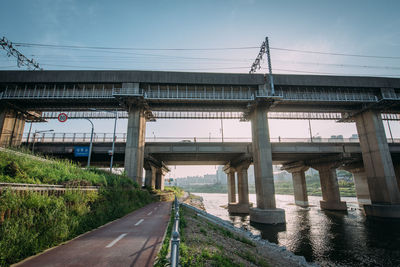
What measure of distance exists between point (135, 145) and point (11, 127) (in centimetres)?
2096

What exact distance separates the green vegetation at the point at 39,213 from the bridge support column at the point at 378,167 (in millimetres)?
→ 36201

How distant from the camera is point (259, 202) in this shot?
27844mm

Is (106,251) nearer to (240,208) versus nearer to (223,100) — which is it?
(223,100)

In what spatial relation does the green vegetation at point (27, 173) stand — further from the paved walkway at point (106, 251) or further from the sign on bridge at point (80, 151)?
the sign on bridge at point (80, 151)

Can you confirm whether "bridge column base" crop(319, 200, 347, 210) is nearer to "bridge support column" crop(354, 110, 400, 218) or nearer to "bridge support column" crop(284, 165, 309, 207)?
"bridge support column" crop(284, 165, 309, 207)

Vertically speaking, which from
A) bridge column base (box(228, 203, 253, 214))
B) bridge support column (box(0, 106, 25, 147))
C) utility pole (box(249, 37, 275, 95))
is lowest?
bridge column base (box(228, 203, 253, 214))

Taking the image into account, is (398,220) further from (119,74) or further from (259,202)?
(119,74)

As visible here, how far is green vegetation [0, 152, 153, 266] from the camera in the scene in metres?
6.09

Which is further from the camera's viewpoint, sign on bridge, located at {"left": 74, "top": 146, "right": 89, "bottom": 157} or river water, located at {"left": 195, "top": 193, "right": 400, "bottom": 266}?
sign on bridge, located at {"left": 74, "top": 146, "right": 89, "bottom": 157}

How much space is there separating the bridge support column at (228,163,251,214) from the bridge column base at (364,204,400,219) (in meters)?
19.3

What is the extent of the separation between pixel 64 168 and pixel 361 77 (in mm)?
41490

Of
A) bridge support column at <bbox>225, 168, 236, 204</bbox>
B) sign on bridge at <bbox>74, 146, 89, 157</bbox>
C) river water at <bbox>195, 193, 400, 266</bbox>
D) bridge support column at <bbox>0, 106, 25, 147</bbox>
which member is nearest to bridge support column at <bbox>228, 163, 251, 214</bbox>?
bridge support column at <bbox>225, 168, 236, 204</bbox>

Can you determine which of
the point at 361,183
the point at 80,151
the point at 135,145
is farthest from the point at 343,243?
the point at 361,183

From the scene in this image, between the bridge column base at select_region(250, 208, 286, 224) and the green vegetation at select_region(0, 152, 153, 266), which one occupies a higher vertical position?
the green vegetation at select_region(0, 152, 153, 266)
